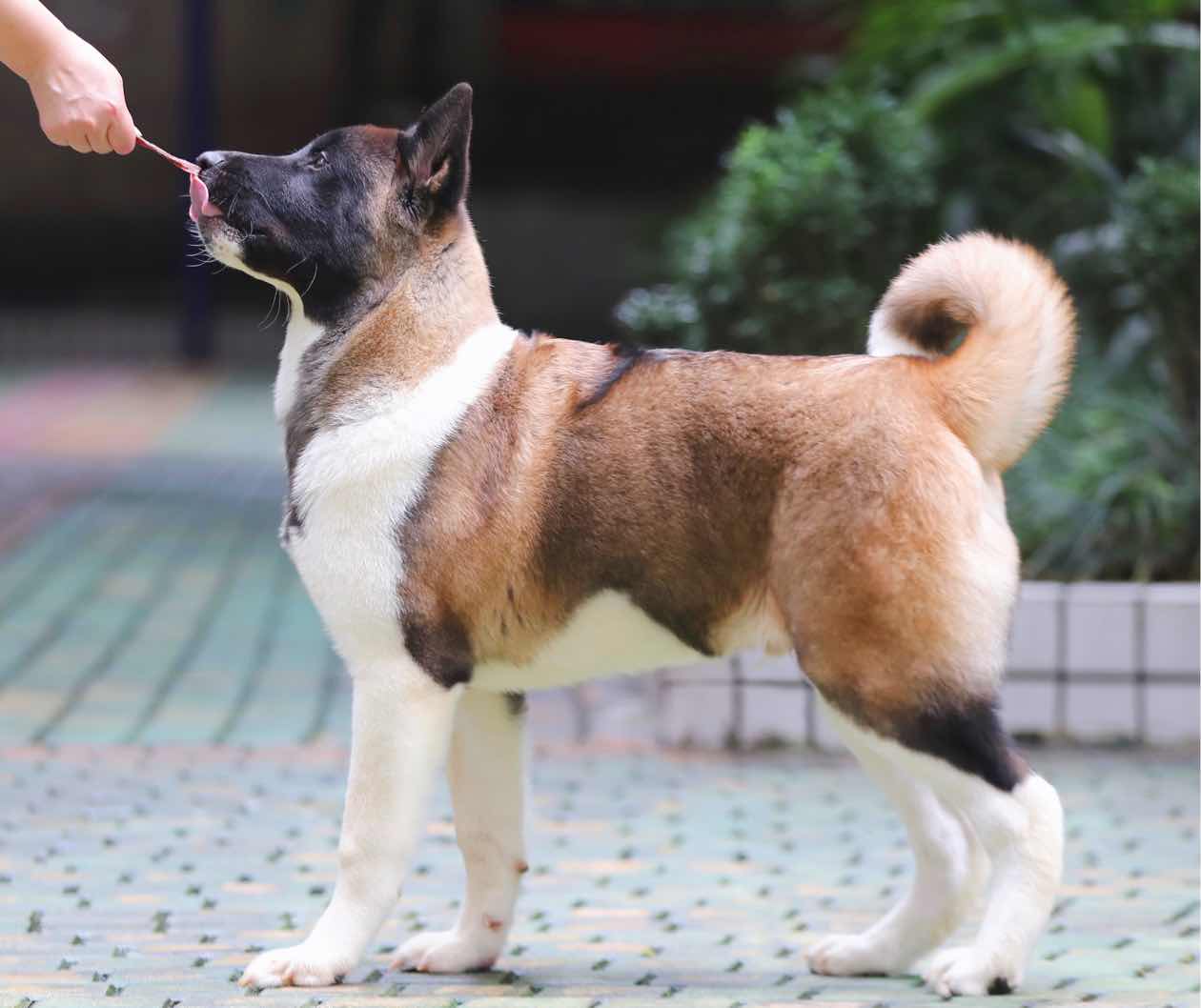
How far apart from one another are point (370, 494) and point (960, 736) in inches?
48.2

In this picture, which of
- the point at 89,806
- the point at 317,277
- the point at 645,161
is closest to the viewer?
the point at 317,277

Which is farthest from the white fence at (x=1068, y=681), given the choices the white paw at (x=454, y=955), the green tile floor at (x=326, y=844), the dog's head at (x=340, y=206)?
the dog's head at (x=340, y=206)

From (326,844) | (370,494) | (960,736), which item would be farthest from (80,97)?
(326,844)

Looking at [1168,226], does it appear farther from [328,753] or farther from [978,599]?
[978,599]

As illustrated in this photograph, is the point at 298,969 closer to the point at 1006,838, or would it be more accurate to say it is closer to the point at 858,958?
the point at 858,958

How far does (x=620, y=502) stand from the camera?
12.5 ft

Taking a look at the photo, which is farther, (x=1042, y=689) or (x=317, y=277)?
(x=1042, y=689)

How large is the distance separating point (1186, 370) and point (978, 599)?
4.53 metres

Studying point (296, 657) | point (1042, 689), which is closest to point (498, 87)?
point (296, 657)

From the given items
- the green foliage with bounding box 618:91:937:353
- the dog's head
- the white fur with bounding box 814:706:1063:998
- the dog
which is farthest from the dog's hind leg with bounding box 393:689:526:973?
the green foliage with bounding box 618:91:937:353

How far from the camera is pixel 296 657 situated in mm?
8250

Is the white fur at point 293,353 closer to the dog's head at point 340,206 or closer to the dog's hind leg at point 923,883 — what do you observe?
the dog's head at point 340,206

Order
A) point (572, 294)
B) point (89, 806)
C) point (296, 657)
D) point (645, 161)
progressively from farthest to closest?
point (645, 161) → point (572, 294) → point (296, 657) → point (89, 806)

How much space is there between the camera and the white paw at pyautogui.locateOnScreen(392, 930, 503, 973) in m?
4.14
